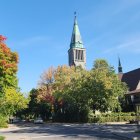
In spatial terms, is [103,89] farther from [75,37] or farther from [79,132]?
[75,37]

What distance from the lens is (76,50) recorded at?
143750 millimetres

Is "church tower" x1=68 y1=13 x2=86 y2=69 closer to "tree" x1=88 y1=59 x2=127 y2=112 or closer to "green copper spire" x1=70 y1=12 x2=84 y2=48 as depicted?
"green copper spire" x1=70 y1=12 x2=84 y2=48

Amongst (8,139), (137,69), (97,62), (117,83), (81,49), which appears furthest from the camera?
(81,49)

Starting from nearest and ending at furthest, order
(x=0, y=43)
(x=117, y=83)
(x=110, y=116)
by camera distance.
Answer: (x=0, y=43) → (x=110, y=116) → (x=117, y=83)

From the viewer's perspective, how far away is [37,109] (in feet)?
288

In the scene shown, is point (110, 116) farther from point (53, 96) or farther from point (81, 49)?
point (81, 49)

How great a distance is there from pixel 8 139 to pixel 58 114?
161 ft

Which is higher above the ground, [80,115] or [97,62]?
[97,62]

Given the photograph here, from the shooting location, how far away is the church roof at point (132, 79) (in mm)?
80719

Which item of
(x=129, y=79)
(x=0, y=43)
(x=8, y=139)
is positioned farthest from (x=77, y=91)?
(x=8, y=139)

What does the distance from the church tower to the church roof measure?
5405cm

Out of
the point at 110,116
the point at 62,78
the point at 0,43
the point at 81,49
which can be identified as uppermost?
the point at 81,49

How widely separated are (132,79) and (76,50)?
6147 centimetres

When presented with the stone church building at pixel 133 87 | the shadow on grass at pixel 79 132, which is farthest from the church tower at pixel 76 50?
the shadow on grass at pixel 79 132
